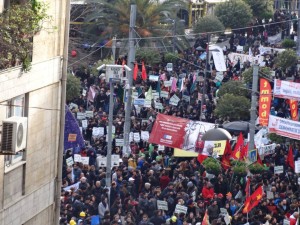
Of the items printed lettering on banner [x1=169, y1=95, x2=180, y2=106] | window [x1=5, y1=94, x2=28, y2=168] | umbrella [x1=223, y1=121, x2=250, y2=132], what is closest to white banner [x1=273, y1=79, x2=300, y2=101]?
Result: umbrella [x1=223, y1=121, x2=250, y2=132]

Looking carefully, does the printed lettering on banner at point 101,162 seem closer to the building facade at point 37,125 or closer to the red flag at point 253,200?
the red flag at point 253,200

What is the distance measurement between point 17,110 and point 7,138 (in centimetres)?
143

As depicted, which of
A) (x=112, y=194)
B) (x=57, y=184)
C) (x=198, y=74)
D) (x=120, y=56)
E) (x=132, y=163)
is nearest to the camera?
(x=57, y=184)

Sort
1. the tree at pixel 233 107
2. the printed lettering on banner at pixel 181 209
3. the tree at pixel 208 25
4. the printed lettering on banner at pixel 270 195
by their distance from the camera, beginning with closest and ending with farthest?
the printed lettering on banner at pixel 181 209 → the printed lettering on banner at pixel 270 195 → the tree at pixel 233 107 → the tree at pixel 208 25

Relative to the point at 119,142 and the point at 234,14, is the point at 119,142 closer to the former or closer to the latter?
the point at 119,142

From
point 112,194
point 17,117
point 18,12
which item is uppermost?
point 18,12

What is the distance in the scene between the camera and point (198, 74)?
51.2 metres

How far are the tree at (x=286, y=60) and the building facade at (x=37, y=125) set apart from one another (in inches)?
1202

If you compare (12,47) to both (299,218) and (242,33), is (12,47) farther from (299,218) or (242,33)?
(242,33)

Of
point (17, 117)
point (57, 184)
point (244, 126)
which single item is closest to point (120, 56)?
point (244, 126)

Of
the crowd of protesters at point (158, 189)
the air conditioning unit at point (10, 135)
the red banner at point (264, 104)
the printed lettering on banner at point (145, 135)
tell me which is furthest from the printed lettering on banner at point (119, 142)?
the air conditioning unit at point (10, 135)

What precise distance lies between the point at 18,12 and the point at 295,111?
759 inches

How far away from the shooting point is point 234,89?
148 ft

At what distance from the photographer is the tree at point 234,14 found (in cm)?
6725
